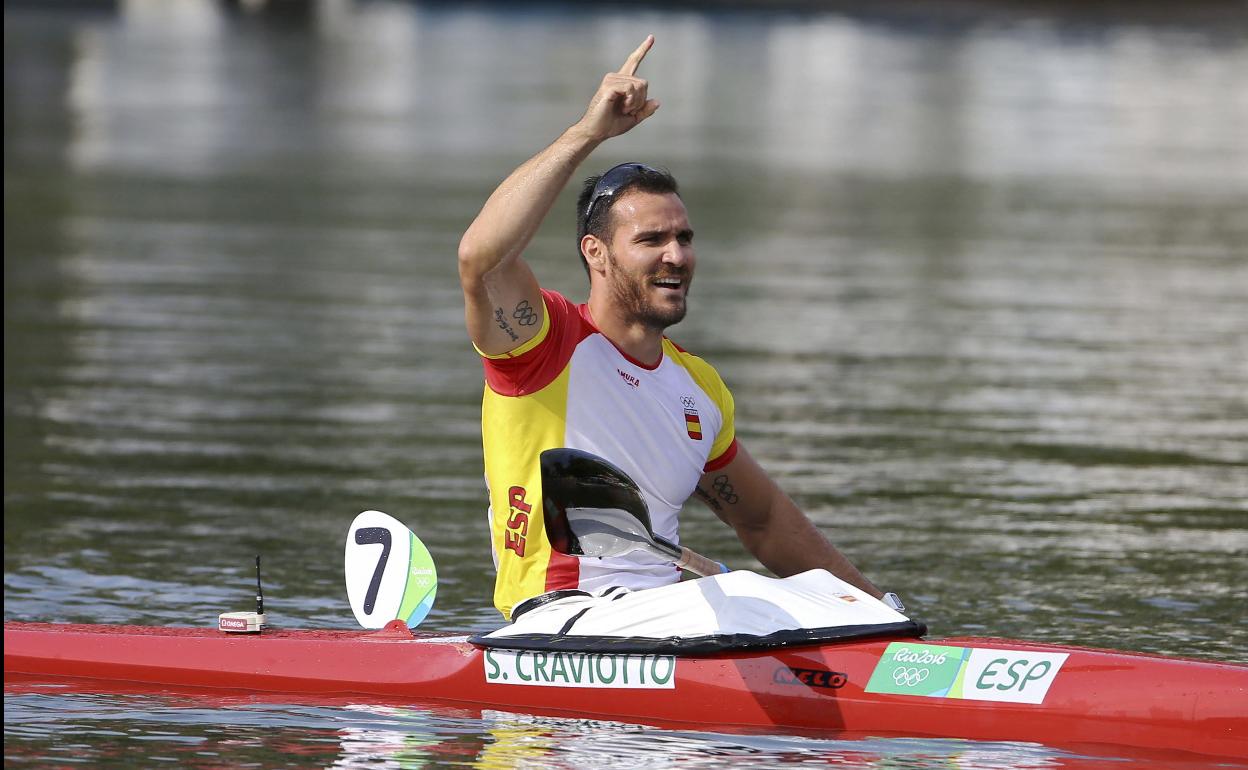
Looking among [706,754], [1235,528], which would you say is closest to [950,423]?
[1235,528]

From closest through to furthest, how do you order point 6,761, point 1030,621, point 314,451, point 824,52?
point 6,761
point 1030,621
point 314,451
point 824,52

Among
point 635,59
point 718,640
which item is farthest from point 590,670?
point 635,59

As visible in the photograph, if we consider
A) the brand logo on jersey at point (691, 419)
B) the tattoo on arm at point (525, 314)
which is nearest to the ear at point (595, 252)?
the tattoo on arm at point (525, 314)

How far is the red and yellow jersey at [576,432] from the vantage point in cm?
746

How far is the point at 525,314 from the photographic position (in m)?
7.29

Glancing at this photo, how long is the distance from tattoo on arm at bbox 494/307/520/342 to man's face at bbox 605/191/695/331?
414 mm

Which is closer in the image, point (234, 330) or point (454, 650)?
point (454, 650)

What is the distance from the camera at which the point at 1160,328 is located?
18.7m

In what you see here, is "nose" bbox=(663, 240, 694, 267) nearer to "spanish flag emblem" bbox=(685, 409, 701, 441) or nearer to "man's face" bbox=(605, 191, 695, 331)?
"man's face" bbox=(605, 191, 695, 331)

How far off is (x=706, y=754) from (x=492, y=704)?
2.96 ft

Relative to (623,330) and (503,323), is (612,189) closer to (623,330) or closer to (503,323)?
(623,330)

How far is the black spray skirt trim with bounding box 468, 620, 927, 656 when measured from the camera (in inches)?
291

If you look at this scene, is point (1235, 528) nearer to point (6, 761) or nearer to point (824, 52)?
point (6, 761)

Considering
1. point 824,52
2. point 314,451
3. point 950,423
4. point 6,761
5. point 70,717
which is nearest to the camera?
point 6,761
